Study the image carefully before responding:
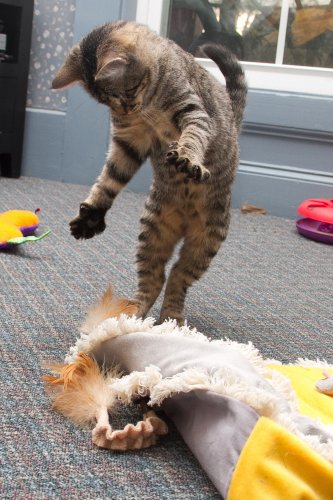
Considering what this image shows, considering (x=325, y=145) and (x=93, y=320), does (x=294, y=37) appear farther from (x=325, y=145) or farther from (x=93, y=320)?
(x=93, y=320)

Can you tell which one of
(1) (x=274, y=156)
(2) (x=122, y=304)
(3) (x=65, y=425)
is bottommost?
(3) (x=65, y=425)

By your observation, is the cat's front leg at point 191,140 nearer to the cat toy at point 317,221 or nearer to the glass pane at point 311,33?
the cat toy at point 317,221

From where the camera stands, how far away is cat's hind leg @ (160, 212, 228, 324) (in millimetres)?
1428

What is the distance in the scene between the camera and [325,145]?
106 inches

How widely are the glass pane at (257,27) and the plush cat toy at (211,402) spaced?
1941 mm

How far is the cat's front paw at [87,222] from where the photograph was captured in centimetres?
136

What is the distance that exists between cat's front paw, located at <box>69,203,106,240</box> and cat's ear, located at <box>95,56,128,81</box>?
0.84 feet

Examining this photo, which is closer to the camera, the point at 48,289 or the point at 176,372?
the point at 176,372

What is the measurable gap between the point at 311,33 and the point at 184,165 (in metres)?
1.86

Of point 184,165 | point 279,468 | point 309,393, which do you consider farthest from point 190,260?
point 279,468

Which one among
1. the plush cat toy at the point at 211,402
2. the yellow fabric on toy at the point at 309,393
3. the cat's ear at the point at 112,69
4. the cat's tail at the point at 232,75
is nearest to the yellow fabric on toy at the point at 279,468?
the plush cat toy at the point at 211,402

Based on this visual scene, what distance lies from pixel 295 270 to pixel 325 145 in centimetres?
86

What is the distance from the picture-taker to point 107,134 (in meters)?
3.02

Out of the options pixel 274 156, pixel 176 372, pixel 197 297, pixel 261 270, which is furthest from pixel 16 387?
pixel 274 156
